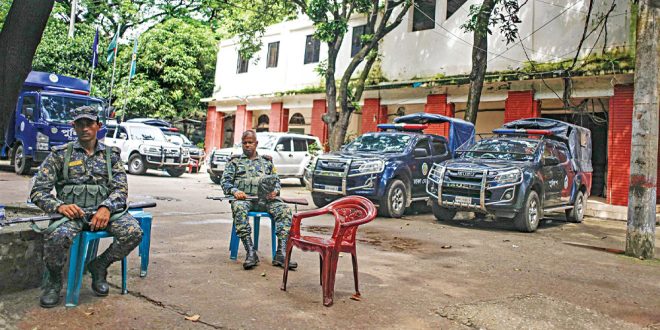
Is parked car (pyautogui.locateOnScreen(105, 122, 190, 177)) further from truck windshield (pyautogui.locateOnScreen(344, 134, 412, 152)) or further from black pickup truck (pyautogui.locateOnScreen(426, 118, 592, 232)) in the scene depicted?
black pickup truck (pyautogui.locateOnScreen(426, 118, 592, 232))

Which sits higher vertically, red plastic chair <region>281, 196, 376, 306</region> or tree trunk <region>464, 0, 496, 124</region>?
tree trunk <region>464, 0, 496, 124</region>

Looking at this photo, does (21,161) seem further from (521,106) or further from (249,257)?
(521,106)

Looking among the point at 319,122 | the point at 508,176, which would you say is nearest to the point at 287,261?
the point at 508,176

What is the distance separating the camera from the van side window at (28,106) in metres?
13.9

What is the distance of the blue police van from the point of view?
1390cm

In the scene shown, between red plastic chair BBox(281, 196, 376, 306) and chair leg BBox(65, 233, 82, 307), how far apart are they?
1678 mm

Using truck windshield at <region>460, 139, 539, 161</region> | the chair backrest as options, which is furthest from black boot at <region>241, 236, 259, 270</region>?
truck windshield at <region>460, 139, 539, 161</region>

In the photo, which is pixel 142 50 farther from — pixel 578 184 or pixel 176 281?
pixel 176 281

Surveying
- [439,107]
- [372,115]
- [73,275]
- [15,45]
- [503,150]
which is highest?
[439,107]

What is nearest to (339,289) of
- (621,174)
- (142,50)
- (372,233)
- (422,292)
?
(422,292)

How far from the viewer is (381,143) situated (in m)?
11.6

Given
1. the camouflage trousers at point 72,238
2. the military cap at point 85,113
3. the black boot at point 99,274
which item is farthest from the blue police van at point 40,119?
the camouflage trousers at point 72,238

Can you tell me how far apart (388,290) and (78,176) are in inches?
114

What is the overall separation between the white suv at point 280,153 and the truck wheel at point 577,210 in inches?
340
